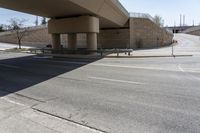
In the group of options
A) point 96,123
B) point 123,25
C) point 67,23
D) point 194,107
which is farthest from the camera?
point 123,25

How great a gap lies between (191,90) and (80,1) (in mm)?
13475

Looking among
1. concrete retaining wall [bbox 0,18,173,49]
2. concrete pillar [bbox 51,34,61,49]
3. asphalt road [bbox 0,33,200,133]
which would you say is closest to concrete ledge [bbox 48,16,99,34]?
concrete pillar [bbox 51,34,61,49]

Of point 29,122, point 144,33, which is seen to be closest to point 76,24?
point 29,122

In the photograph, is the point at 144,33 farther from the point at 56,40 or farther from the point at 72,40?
the point at 56,40

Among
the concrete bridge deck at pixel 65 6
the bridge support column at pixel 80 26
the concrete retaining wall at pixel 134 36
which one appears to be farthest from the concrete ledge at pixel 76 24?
the concrete retaining wall at pixel 134 36

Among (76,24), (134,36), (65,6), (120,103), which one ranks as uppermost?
(65,6)

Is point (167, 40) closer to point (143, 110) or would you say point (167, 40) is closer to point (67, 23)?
point (67, 23)

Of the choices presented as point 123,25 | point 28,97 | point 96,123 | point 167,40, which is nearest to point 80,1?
point 28,97

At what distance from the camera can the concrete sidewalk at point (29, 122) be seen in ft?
16.3

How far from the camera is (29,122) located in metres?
5.50

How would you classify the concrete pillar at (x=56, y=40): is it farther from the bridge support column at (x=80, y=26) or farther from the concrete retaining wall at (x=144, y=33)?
the concrete retaining wall at (x=144, y=33)

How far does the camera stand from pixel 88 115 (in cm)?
595

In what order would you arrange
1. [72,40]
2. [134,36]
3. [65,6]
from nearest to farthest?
[65,6]
[72,40]
[134,36]

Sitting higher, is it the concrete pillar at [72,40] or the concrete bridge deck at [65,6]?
the concrete bridge deck at [65,6]
